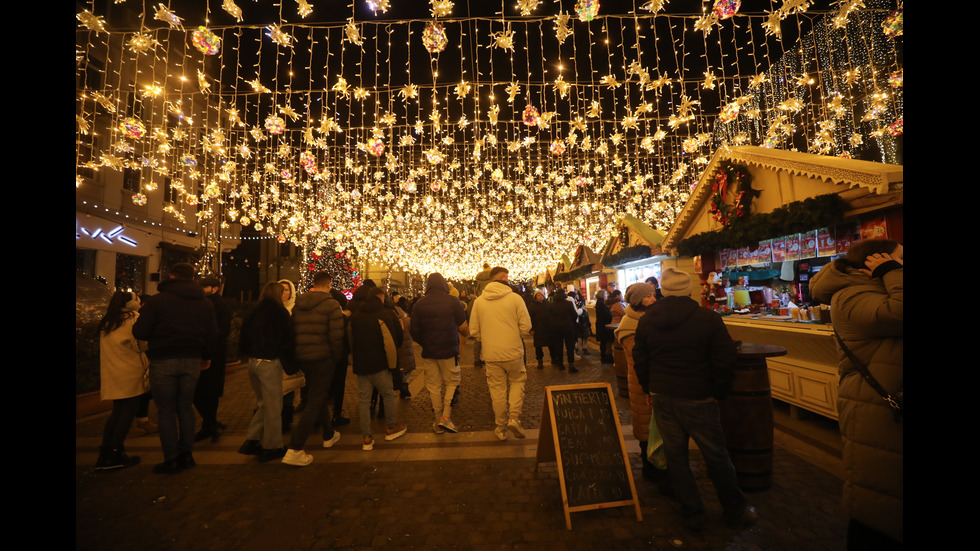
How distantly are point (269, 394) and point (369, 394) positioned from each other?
1034 mm

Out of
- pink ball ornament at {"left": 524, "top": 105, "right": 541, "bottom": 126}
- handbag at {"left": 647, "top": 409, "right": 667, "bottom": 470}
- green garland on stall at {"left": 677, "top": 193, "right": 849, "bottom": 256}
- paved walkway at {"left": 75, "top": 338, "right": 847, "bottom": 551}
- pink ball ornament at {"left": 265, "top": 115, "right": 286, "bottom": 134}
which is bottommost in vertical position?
paved walkway at {"left": 75, "top": 338, "right": 847, "bottom": 551}

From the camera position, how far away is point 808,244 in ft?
17.8

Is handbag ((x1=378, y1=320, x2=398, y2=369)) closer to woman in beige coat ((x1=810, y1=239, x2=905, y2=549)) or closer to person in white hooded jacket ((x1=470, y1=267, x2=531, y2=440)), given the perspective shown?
person in white hooded jacket ((x1=470, y1=267, x2=531, y2=440))

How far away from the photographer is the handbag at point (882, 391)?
177cm

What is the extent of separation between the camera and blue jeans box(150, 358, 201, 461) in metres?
3.51

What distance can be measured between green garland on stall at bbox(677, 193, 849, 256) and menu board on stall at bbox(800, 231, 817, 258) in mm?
579

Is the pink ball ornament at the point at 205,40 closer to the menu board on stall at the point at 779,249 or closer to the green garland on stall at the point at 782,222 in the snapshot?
the green garland on stall at the point at 782,222

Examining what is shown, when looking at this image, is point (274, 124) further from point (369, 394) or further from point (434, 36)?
point (369, 394)

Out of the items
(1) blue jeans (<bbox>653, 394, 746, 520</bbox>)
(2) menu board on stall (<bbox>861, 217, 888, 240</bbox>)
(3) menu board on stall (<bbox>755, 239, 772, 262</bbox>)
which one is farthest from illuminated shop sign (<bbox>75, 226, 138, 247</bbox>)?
(2) menu board on stall (<bbox>861, 217, 888, 240</bbox>)

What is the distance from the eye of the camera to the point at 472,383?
702cm

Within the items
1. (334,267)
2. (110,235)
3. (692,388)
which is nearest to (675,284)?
(692,388)

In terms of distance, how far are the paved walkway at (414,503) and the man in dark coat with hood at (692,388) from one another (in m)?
0.25
